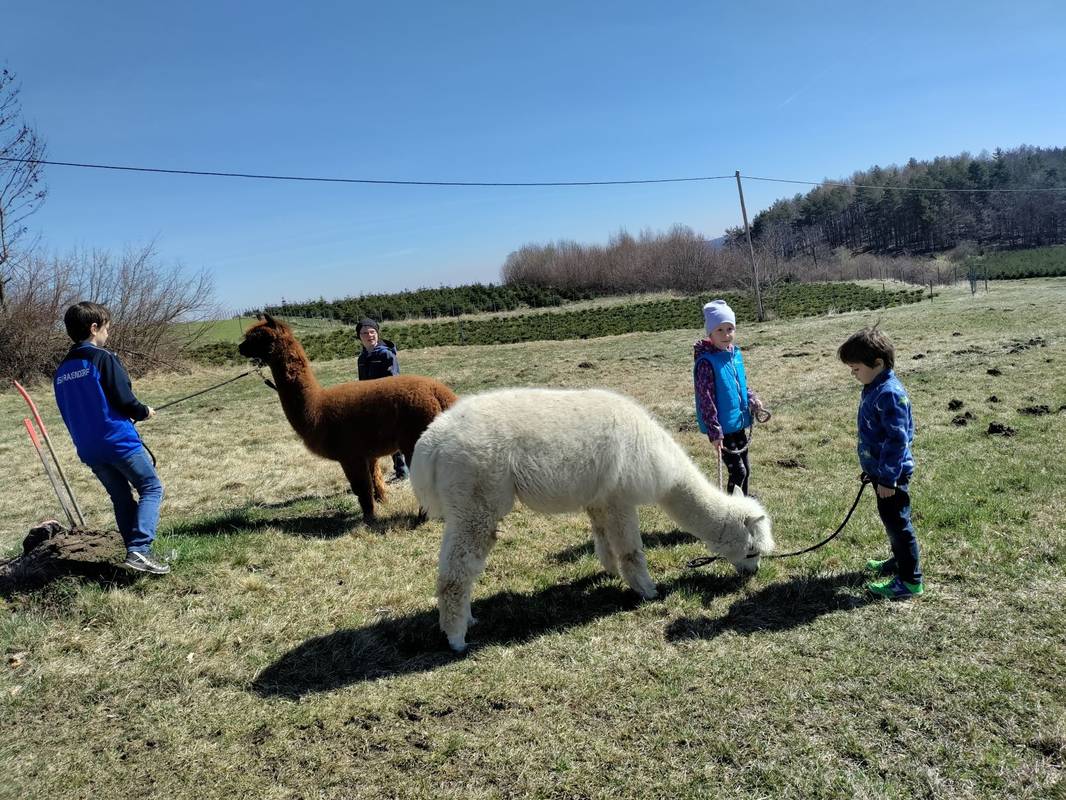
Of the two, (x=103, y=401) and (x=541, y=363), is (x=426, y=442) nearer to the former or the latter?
(x=103, y=401)

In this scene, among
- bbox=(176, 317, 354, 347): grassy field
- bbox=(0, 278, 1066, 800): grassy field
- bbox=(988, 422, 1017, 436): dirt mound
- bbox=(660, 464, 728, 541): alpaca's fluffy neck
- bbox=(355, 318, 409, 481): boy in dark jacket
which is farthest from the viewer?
bbox=(176, 317, 354, 347): grassy field

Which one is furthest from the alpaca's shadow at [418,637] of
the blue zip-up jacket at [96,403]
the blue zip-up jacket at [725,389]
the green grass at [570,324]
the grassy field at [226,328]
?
the grassy field at [226,328]

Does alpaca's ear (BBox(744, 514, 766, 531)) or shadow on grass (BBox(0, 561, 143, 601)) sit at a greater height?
shadow on grass (BBox(0, 561, 143, 601))

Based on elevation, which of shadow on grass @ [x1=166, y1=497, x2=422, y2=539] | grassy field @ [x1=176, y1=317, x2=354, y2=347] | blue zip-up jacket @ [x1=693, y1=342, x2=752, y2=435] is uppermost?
grassy field @ [x1=176, y1=317, x2=354, y2=347]

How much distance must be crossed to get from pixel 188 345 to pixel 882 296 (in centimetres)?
4448

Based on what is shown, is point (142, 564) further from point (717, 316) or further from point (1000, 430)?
point (1000, 430)

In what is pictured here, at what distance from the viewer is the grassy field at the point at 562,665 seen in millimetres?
3094

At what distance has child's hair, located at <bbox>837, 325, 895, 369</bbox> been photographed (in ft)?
14.2

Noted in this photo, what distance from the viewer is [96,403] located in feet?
16.3

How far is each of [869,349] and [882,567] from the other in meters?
1.80

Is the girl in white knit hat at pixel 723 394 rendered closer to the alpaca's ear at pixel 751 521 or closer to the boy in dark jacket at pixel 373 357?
the alpaca's ear at pixel 751 521

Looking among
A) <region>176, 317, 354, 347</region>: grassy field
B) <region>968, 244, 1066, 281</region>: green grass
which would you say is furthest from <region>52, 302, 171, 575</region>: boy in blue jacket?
<region>968, 244, 1066, 281</region>: green grass

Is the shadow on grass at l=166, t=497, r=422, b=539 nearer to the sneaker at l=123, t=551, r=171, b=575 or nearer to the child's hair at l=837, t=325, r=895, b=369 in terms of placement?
the sneaker at l=123, t=551, r=171, b=575

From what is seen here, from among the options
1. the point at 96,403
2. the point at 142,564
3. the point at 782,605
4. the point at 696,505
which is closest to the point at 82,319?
the point at 96,403
